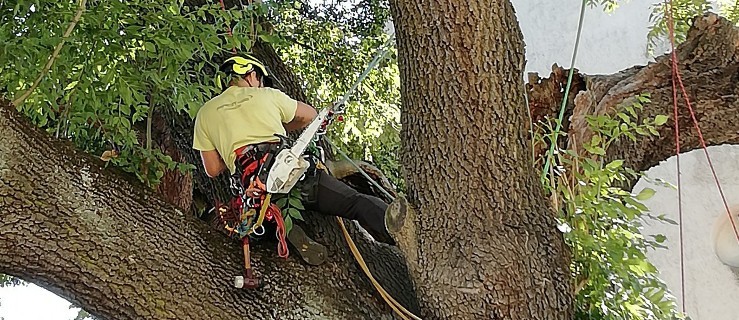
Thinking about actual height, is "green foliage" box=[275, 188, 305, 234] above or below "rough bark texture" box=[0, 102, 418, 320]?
above

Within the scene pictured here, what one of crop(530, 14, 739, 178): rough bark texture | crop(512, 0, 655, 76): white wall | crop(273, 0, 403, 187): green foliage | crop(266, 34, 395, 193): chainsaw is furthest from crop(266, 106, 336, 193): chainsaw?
crop(512, 0, 655, 76): white wall

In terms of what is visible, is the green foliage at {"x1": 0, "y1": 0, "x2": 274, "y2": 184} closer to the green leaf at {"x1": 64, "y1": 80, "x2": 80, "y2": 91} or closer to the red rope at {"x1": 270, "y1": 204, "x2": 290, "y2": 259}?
the green leaf at {"x1": 64, "y1": 80, "x2": 80, "y2": 91}

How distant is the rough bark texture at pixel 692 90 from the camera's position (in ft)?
9.27

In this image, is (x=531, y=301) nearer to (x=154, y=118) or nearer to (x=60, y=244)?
(x=60, y=244)

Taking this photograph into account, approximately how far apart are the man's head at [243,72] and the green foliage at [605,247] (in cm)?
95

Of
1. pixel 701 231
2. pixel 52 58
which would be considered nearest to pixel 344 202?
pixel 52 58

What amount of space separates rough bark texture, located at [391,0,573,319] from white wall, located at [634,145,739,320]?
3.81 metres

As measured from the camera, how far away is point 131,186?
215 centimetres

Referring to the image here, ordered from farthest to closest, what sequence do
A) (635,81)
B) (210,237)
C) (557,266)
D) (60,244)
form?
1. (635,81)
2. (210,237)
3. (557,266)
4. (60,244)

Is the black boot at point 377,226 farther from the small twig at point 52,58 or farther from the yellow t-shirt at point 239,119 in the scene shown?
the small twig at point 52,58

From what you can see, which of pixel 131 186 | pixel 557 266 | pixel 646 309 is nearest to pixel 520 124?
pixel 557 266

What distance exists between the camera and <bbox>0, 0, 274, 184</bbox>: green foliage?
84.2 inches

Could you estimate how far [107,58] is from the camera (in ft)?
7.29

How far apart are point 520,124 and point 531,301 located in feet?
1.52
